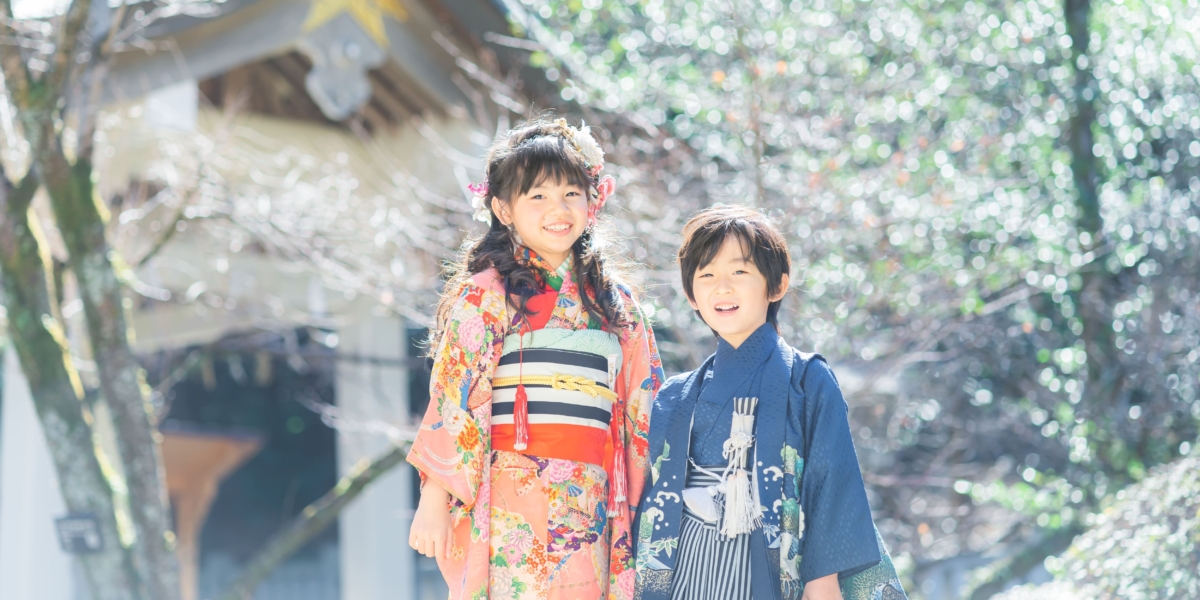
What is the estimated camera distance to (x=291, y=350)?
5973mm

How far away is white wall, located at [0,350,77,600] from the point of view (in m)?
5.40

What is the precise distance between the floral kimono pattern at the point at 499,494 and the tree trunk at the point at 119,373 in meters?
2.59

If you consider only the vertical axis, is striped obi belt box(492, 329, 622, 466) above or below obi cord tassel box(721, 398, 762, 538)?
above

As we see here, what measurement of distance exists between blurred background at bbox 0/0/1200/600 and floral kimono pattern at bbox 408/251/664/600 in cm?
177

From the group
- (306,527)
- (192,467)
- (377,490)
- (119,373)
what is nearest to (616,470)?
(119,373)

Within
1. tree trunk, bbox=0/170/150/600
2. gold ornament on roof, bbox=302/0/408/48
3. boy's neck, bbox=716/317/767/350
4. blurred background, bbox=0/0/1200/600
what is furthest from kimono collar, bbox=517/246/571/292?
gold ornament on roof, bbox=302/0/408/48

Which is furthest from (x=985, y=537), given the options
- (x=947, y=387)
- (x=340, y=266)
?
(x=340, y=266)

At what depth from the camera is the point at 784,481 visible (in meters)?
2.33

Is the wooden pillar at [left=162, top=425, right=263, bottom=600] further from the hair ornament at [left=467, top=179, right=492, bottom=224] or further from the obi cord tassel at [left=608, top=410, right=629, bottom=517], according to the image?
the obi cord tassel at [left=608, top=410, right=629, bottom=517]

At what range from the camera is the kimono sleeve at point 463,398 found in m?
2.47

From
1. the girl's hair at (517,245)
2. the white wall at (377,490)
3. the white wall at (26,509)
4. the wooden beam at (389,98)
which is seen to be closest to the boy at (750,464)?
the girl's hair at (517,245)

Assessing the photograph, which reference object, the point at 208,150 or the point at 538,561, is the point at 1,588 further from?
the point at 538,561

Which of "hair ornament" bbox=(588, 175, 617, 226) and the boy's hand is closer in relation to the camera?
the boy's hand

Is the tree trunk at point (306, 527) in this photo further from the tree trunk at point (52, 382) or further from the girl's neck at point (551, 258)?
the girl's neck at point (551, 258)
